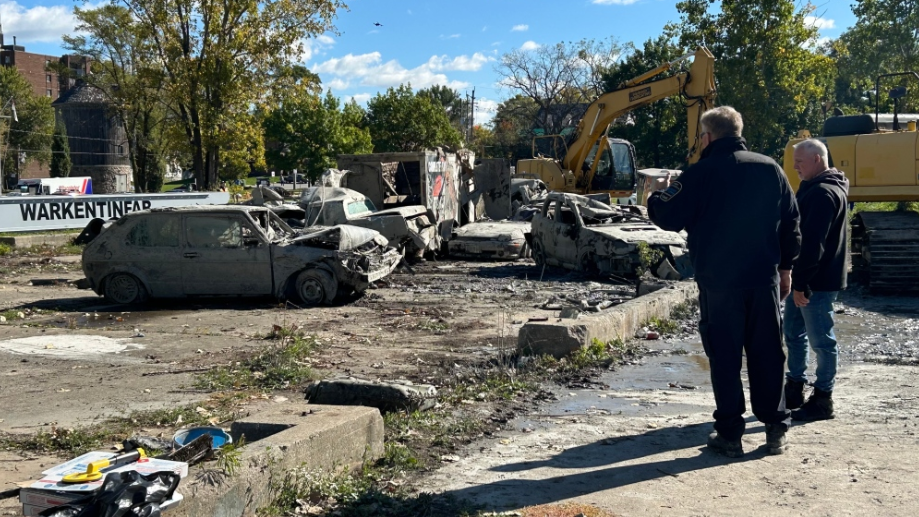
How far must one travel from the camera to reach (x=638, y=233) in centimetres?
1523

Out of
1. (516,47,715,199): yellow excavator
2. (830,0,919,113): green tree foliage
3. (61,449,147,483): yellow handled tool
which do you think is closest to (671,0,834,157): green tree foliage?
(830,0,919,113): green tree foliage

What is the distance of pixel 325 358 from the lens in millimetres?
8938

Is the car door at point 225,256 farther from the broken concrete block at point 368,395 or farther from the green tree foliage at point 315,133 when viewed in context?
the green tree foliage at point 315,133

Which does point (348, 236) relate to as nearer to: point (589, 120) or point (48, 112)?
point (589, 120)

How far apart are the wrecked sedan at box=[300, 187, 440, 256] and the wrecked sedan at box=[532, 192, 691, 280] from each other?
2.52 meters

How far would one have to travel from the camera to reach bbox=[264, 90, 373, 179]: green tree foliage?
61.8 meters

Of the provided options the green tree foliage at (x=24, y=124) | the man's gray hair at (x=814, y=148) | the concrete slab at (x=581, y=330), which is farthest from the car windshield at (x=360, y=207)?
the green tree foliage at (x=24, y=124)

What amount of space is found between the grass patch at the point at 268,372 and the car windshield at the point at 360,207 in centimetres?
902

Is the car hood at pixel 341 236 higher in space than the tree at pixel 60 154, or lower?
lower

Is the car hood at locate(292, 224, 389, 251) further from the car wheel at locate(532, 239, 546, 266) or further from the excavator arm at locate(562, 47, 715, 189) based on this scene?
the excavator arm at locate(562, 47, 715, 189)

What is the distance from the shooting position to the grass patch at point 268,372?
7.70m

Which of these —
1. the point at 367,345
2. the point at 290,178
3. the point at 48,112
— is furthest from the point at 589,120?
the point at 48,112

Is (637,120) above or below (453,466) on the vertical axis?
above

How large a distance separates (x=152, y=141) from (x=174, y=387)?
56.0m
